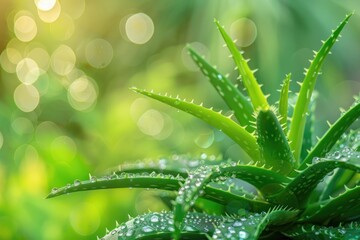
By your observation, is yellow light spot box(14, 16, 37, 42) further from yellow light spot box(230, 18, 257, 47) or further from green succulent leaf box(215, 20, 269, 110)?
green succulent leaf box(215, 20, 269, 110)

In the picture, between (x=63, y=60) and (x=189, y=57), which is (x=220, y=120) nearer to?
(x=189, y=57)

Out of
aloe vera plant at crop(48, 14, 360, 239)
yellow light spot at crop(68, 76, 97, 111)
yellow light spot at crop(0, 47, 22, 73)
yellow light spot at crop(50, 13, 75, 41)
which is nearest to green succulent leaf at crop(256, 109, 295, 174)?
aloe vera plant at crop(48, 14, 360, 239)

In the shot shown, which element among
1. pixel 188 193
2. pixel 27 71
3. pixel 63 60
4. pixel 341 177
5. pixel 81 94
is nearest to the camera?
pixel 188 193

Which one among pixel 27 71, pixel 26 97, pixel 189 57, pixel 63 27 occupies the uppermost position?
pixel 63 27

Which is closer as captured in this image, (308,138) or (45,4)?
(308,138)

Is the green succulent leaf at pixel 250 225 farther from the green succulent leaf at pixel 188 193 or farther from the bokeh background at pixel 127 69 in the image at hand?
the bokeh background at pixel 127 69

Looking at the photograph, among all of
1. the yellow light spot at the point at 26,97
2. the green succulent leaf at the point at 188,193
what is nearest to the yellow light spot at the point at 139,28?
A: the yellow light spot at the point at 26,97

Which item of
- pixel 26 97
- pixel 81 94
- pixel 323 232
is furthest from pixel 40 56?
pixel 323 232
